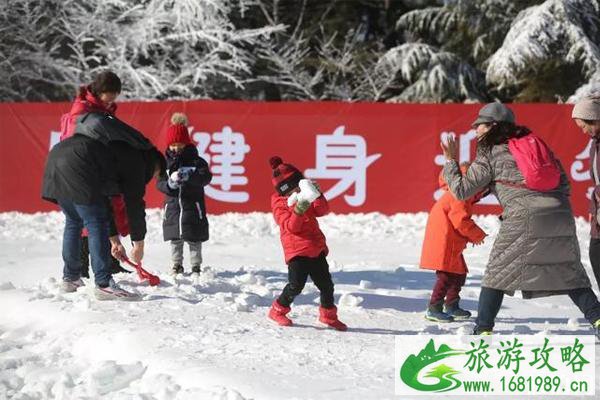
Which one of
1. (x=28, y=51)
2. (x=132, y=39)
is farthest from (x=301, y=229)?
(x=28, y=51)

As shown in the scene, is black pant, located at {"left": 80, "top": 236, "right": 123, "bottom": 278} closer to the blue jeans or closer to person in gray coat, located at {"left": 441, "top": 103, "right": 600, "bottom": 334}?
the blue jeans

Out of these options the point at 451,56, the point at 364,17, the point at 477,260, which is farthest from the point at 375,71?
the point at 477,260

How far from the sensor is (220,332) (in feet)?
16.1

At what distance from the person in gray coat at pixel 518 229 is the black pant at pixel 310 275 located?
976 mm

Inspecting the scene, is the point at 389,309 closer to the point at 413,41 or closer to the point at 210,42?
the point at 210,42

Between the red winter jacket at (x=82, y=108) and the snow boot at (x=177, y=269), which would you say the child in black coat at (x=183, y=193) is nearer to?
the snow boot at (x=177, y=269)

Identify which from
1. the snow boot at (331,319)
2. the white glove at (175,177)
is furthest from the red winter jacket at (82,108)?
the snow boot at (331,319)

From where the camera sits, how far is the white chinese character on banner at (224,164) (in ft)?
38.3

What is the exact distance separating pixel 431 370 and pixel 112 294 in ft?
8.02

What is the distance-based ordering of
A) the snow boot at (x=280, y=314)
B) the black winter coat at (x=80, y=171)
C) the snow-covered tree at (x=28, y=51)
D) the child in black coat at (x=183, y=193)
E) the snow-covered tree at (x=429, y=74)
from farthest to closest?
1. the snow-covered tree at (x=429, y=74)
2. the snow-covered tree at (x=28, y=51)
3. the child in black coat at (x=183, y=193)
4. the black winter coat at (x=80, y=171)
5. the snow boot at (x=280, y=314)

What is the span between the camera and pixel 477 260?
8.76 meters

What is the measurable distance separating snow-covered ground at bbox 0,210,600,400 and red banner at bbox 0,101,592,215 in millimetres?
3248

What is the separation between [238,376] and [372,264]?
4400 mm

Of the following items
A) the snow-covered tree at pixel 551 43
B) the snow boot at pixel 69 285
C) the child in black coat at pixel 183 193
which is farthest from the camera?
the snow-covered tree at pixel 551 43
